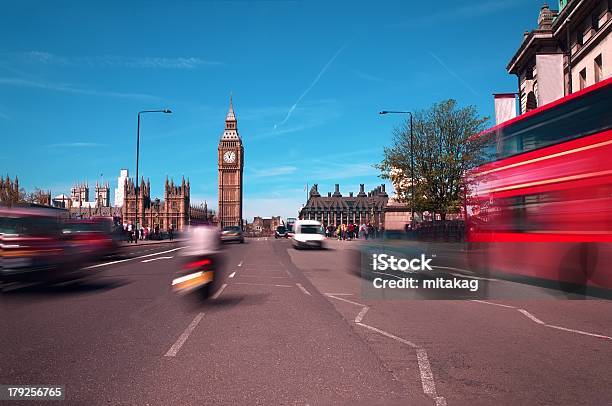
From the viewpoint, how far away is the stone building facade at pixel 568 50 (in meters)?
28.9

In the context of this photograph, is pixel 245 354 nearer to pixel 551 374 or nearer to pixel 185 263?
pixel 551 374

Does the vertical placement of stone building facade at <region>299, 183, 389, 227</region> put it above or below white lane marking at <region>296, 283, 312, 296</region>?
above

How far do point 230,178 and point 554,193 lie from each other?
165962 millimetres

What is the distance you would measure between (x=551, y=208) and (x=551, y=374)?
7.25 meters

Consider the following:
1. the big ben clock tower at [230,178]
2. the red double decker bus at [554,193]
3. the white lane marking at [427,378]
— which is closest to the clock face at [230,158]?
the big ben clock tower at [230,178]

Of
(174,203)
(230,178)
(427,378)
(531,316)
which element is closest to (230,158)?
(230,178)

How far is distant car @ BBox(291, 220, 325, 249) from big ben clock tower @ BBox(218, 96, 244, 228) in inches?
5254

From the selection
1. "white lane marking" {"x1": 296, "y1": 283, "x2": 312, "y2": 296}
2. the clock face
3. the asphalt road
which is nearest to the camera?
the asphalt road

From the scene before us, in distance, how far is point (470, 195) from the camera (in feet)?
53.3

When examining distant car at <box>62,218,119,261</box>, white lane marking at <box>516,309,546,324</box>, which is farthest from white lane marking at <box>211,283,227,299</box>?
distant car at <box>62,218,119,261</box>

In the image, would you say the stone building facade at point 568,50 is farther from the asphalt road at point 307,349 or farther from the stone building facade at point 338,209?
the stone building facade at point 338,209

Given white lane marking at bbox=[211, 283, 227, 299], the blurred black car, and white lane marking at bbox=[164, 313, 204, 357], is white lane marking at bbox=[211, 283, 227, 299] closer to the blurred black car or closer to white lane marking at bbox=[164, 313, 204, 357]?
white lane marking at bbox=[164, 313, 204, 357]

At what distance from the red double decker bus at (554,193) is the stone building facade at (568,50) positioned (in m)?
14.5

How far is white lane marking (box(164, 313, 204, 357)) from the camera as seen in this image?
621 centimetres
